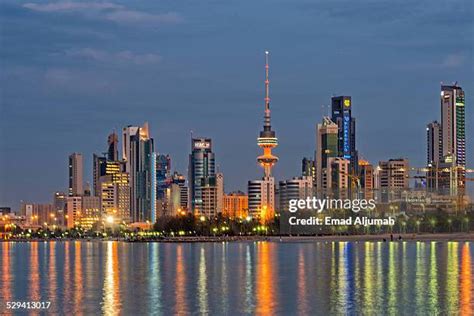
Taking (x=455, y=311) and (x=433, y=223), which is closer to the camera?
(x=455, y=311)

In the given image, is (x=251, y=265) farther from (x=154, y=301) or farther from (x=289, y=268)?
(x=154, y=301)

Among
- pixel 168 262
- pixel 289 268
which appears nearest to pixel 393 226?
pixel 168 262

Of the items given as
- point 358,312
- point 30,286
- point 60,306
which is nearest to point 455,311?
point 358,312

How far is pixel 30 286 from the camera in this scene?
5903cm

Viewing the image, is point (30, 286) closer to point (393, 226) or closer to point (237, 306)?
point (237, 306)

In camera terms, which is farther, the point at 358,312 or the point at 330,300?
the point at 330,300

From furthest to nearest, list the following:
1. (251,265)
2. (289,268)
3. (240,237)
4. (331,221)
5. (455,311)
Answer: (240,237) < (331,221) < (251,265) < (289,268) < (455,311)

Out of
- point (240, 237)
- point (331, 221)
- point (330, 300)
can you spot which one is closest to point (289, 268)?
point (330, 300)

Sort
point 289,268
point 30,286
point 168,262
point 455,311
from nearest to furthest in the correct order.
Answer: point 455,311
point 30,286
point 289,268
point 168,262

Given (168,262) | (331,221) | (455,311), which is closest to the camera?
(455,311)

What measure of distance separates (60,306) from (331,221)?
396 feet

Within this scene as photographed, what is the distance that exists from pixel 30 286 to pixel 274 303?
18018 millimetres

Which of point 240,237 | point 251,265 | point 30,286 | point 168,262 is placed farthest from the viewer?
point 240,237

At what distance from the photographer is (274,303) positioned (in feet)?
153
